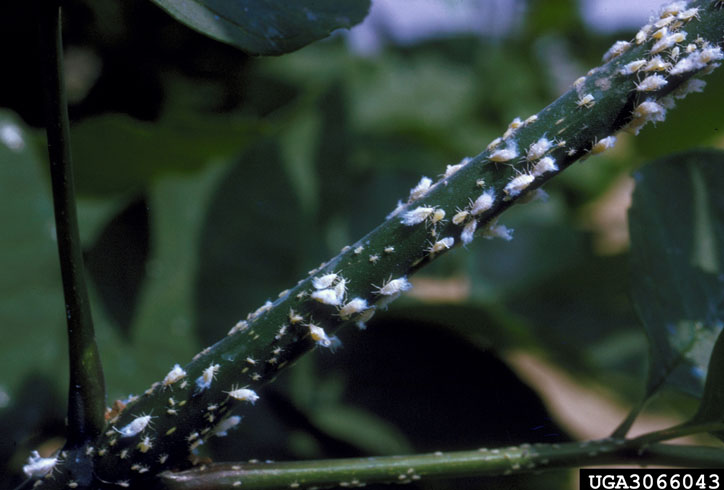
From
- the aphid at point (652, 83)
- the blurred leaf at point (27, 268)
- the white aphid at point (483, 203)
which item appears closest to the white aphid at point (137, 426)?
the white aphid at point (483, 203)

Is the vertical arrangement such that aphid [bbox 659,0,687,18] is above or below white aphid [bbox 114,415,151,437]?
above

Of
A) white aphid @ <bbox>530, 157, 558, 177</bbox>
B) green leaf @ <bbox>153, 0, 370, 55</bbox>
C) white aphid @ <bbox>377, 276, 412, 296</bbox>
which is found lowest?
white aphid @ <bbox>377, 276, 412, 296</bbox>

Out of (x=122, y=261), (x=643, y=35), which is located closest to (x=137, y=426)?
(x=643, y=35)

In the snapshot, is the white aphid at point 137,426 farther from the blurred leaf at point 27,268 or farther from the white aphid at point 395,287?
the blurred leaf at point 27,268

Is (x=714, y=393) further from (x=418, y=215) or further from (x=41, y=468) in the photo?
(x=41, y=468)

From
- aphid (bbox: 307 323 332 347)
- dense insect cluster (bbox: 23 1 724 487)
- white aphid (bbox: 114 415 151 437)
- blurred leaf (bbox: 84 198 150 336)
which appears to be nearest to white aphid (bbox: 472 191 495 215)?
dense insect cluster (bbox: 23 1 724 487)

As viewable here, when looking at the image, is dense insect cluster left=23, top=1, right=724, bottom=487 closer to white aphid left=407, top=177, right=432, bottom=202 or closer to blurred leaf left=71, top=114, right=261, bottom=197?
white aphid left=407, top=177, right=432, bottom=202

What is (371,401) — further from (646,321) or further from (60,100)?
(60,100)
